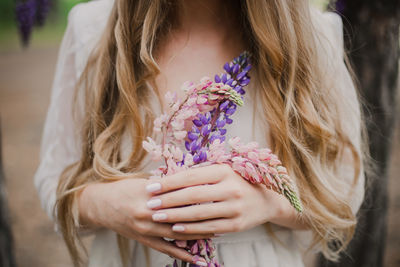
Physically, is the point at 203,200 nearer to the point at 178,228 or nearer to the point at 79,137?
the point at 178,228

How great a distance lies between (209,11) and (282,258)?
108 centimetres

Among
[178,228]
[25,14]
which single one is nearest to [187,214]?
[178,228]

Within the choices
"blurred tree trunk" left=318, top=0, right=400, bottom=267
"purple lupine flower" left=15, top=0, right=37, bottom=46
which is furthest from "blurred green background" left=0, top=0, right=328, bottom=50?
"blurred tree trunk" left=318, top=0, right=400, bottom=267

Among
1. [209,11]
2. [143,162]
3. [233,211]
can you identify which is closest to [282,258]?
[233,211]

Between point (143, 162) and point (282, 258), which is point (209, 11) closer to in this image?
point (143, 162)

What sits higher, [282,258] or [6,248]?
[282,258]

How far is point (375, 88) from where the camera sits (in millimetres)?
2174

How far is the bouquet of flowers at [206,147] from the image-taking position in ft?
2.96

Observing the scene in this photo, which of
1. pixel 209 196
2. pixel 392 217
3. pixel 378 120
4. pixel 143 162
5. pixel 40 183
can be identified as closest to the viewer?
pixel 209 196

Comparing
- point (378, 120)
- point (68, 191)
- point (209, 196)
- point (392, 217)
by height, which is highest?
point (209, 196)

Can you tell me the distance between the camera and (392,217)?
454 cm

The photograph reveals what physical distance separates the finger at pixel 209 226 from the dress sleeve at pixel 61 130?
81 centimetres

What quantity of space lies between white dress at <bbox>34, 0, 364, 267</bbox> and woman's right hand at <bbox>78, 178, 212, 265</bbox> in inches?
9.6

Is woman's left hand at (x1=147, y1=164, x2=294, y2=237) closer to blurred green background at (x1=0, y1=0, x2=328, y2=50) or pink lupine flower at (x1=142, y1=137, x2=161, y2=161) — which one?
pink lupine flower at (x1=142, y1=137, x2=161, y2=161)
